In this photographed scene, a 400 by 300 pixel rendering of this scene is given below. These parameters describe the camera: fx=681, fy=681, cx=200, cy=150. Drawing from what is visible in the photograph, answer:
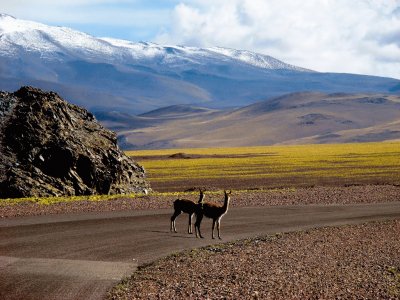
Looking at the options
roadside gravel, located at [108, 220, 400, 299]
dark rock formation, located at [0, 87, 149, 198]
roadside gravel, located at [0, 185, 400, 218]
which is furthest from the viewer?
dark rock formation, located at [0, 87, 149, 198]

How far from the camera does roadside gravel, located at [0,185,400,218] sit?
1326 inches

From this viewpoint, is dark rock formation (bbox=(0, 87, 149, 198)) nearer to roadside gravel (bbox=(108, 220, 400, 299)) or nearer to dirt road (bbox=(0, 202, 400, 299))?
dirt road (bbox=(0, 202, 400, 299))

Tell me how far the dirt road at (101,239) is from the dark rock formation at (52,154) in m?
9.95

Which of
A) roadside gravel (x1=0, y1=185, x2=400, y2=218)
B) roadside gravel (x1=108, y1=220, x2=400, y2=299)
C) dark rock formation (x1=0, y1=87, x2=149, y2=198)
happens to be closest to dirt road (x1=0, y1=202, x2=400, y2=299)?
roadside gravel (x1=108, y1=220, x2=400, y2=299)

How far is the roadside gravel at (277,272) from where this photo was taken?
16.2 meters

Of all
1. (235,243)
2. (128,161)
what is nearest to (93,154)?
(128,161)

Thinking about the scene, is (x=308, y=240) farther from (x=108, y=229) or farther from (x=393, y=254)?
(x=108, y=229)

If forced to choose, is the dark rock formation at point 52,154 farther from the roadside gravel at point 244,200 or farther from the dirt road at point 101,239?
the dirt road at point 101,239

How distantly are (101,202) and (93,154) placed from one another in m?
7.78

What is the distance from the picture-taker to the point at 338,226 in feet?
92.7

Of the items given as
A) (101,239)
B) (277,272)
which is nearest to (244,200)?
(101,239)

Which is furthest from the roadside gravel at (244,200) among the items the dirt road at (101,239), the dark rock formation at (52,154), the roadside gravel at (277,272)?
the roadside gravel at (277,272)

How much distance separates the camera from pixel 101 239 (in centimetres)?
2444

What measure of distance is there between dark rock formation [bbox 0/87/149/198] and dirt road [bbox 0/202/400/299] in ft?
32.6
